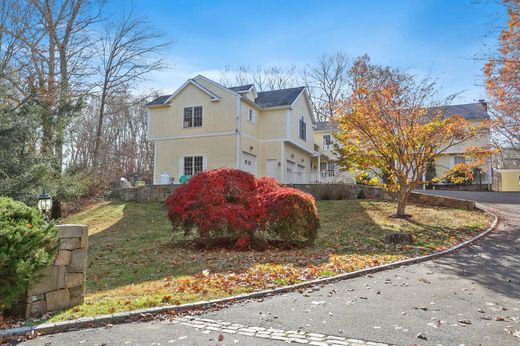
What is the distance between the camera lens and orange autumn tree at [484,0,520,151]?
972 cm

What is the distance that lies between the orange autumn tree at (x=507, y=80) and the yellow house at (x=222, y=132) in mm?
10487

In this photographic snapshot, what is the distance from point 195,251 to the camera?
9.61 meters

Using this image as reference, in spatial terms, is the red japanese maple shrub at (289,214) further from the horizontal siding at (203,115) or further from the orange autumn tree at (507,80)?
the horizontal siding at (203,115)

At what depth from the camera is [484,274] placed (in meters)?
6.90

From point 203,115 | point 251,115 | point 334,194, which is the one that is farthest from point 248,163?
point 334,194

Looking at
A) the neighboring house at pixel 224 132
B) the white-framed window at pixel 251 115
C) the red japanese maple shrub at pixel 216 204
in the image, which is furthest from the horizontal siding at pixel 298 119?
the red japanese maple shrub at pixel 216 204

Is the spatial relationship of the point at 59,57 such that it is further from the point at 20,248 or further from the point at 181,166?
the point at 20,248

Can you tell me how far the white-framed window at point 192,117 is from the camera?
72.3 feet

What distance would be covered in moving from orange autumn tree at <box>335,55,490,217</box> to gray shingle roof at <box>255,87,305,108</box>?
348 inches

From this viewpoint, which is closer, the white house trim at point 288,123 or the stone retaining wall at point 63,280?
the stone retaining wall at point 63,280

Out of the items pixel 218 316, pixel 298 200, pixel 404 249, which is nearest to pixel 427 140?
pixel 404 249

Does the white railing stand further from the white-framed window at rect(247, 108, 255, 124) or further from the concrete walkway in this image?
the concrete walkway

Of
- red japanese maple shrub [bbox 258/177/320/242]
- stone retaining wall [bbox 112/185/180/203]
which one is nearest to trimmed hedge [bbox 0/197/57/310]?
red japanese maple shrub [bbox 258/177/320/242]

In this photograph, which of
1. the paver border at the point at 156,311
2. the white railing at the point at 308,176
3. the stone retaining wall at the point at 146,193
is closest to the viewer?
the paver border at the point at 156,311
